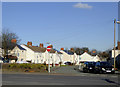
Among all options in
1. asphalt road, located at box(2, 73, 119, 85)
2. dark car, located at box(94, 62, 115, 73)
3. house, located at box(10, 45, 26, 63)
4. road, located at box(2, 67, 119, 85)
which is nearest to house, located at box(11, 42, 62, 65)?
house, located at box(10, 45, 26, 63)

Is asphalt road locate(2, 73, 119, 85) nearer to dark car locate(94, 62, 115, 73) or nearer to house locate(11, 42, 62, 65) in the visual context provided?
dark car locate(94, 62, 115, 73)

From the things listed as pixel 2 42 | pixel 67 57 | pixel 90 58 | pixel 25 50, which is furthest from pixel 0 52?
pixel 90 58

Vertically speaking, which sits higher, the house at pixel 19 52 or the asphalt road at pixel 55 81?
the house at pixel 19 52

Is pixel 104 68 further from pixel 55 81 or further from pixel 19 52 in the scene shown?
pixel 19 52

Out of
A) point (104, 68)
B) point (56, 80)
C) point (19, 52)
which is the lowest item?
point (56, 80)

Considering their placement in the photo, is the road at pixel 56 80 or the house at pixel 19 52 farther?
the house at pixel 19 52

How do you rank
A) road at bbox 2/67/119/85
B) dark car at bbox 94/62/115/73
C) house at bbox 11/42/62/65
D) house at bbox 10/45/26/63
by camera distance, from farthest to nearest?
house at bbox 11/42/62/65
house at bbox 10/45/26/63
dark car at bbox 94/62/115/73
road at bbox 2/67/119/85

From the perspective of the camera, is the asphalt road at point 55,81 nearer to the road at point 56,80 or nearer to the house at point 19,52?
the road at point 56,80

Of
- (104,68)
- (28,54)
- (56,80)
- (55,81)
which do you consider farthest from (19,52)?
(55,81)

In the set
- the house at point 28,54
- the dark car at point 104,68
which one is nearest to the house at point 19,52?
the house at point 28,54

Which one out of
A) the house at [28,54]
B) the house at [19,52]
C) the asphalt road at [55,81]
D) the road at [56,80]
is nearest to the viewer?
the asphalt road at [55,81]

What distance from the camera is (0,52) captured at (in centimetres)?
5159

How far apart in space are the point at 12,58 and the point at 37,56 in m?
11.3

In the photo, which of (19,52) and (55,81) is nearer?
(55,81)
